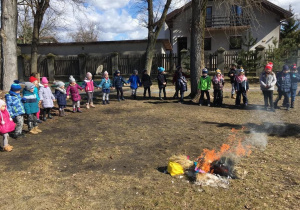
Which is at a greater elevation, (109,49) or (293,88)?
(109,49)

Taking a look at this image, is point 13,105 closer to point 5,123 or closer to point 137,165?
point 5,123

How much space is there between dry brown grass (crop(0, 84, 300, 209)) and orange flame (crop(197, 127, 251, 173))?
195mm

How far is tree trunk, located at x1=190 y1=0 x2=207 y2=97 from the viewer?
38.3 ft

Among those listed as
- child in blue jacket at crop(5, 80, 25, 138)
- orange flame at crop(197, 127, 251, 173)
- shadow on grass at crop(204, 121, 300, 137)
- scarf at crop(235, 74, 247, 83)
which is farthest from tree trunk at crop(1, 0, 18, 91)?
scarf at crop(235, 74, 247, 83)

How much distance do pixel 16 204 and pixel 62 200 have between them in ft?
2.10

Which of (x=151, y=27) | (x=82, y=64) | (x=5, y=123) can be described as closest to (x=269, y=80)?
(x=5, y=123)

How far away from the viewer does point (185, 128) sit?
780cm

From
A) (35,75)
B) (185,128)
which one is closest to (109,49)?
(35,75)

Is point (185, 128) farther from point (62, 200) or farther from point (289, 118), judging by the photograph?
point (62, 200)

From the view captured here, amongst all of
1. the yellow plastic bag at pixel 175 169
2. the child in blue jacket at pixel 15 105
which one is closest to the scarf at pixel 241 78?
the yellow plastic bag at pixel 175 169

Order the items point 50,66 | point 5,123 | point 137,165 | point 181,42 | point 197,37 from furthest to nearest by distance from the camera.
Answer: point 181,42 → point 50,66 → point 197,37 → point 5,123 → point 137,165

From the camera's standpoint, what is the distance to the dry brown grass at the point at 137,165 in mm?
3789

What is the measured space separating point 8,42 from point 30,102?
5339 millimetres

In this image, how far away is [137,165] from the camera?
511 centimetres
